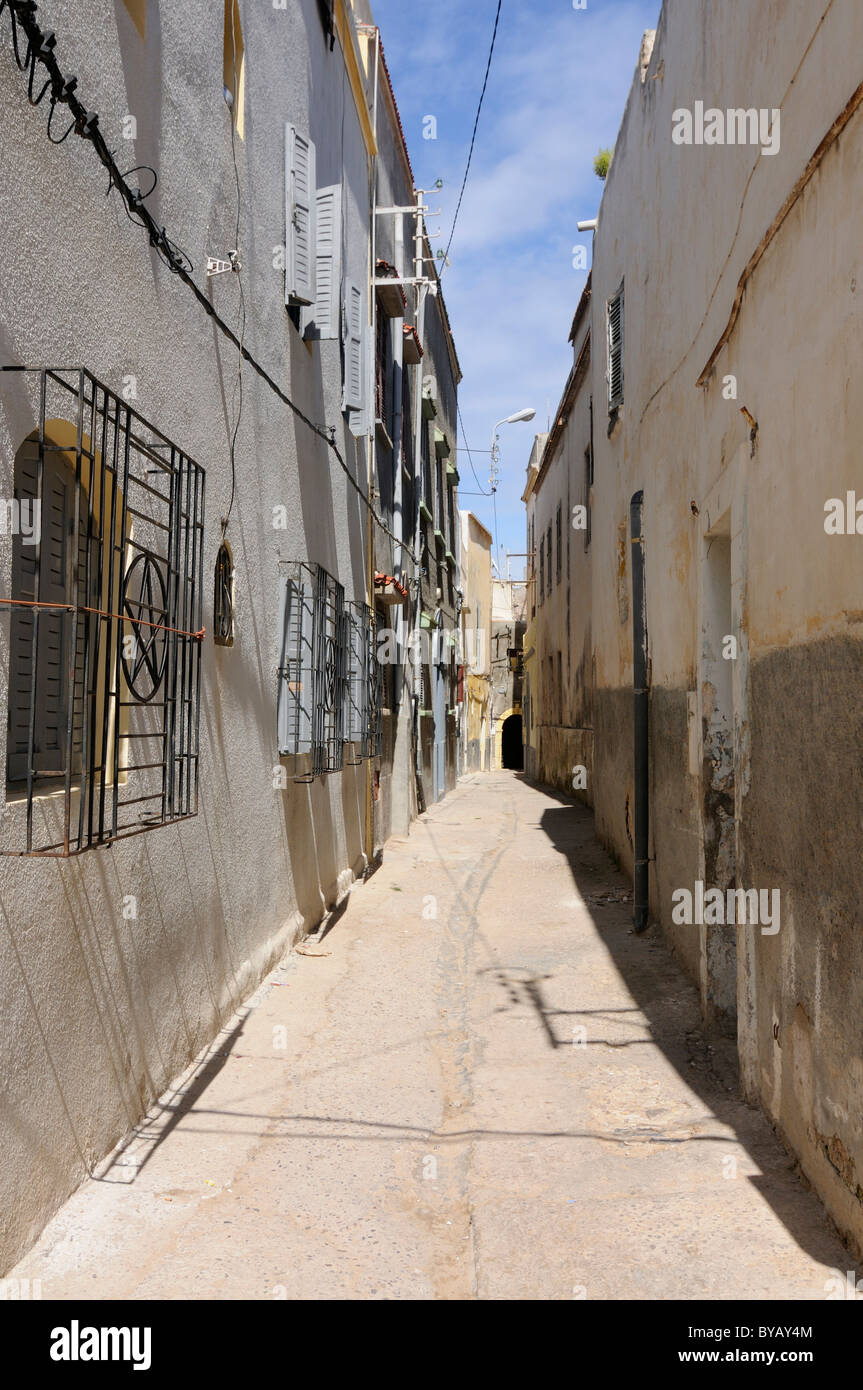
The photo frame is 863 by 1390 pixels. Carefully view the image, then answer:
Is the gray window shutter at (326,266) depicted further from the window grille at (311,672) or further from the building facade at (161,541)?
the window grille at (311,672)

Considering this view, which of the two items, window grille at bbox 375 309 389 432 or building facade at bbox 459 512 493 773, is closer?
window grille at bbox 375 309 389 432

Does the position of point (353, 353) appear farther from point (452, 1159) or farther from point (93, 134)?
point (452, 1159)

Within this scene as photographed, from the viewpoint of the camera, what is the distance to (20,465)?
11.5 ft

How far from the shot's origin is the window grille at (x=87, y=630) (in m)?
3.29

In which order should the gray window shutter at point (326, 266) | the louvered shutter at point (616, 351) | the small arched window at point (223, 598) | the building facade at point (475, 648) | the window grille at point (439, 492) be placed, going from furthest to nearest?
the building facade at point (475, 648)
the window grille at point (439, 492)
the louvered shutter at point (616, 351)
the gray window shutter at point (326, 266)
the small arched window at point (223, 598)

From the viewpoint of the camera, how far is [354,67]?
10.2 meters

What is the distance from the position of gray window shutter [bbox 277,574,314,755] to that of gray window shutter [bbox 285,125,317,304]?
1.96m

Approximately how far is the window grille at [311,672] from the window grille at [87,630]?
6.82 ft

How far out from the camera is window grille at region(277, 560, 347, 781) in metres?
7.11

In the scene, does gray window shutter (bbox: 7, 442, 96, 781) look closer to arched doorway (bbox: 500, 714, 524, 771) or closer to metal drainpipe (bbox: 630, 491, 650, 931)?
metal drainpipe (bbox: 630, 491, 650, 931)

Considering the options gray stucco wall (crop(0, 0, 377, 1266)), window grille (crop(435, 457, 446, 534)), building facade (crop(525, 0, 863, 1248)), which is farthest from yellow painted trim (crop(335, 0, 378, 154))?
window grille (crop(435, 457, 446, 534))

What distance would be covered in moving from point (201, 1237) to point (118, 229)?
3600 mm

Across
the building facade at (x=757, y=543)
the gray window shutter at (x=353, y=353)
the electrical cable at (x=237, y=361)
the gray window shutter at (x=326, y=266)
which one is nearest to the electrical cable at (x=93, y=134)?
the electrical cable at (x=237, y=361)

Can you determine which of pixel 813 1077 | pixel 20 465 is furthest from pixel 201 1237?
pixel 20 465
